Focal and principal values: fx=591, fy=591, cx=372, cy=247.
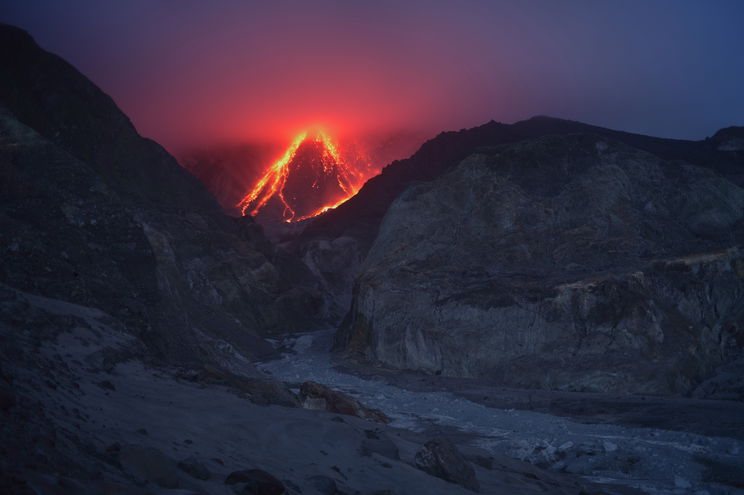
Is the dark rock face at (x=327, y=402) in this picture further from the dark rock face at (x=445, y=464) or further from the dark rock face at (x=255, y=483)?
the dark rock face at (x=255, y=483)

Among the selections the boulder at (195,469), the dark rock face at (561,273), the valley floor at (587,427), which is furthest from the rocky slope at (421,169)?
the boulder at (195,469)

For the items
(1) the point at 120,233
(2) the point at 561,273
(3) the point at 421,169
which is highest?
(3) the point at 421,169

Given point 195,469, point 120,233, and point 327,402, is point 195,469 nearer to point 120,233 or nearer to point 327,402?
point 327,402

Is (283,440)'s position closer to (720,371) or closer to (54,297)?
(54,297)

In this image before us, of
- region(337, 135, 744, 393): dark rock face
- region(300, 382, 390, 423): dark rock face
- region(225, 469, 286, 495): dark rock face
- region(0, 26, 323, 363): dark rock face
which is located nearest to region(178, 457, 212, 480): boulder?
region(225, 469, 286, 495): dark rock face

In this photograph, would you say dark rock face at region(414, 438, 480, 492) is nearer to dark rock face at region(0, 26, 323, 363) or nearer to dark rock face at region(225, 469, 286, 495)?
dark rock face at region(225, 469, 286, 495)

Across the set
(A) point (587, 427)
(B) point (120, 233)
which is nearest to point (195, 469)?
(A) point (587, 427)
